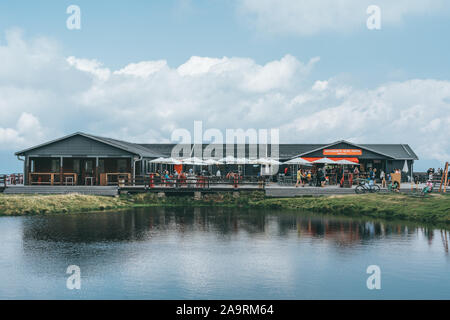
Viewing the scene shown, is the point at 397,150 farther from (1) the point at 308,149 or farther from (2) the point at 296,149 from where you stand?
(2) the point at 296,149

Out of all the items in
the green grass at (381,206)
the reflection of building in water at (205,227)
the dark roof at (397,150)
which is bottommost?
the reflection of building in water at (205,227)

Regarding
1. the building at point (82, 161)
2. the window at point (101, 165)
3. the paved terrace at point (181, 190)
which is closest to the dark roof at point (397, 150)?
the paved terrace at point (181, 190)

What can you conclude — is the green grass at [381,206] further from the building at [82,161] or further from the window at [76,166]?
the window at [76,166]

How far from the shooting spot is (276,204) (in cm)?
3019

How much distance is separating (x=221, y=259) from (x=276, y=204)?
17.0 meters

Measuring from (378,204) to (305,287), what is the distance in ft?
57.0

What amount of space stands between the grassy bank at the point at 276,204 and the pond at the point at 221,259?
328 cm

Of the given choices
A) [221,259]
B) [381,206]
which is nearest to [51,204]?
[221,259]

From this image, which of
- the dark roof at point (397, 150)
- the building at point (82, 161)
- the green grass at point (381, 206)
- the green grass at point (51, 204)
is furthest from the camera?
the dark roof at point (397, 150)

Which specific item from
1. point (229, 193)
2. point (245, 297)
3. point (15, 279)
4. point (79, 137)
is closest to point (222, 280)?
point (245, 297)

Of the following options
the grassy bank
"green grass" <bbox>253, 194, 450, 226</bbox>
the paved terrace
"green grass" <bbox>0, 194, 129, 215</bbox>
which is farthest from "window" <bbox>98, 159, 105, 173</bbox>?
"green grass" <bbox>253, 194, 450, 226</bbox>

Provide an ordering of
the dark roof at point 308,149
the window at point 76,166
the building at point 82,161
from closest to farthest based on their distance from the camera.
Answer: the building at point 82,161 → the window at point 76,166 → the dark roof at point 308,149

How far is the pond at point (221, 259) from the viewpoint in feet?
34.5

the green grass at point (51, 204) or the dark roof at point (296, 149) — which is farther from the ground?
the dark roof at point (296, 149)
